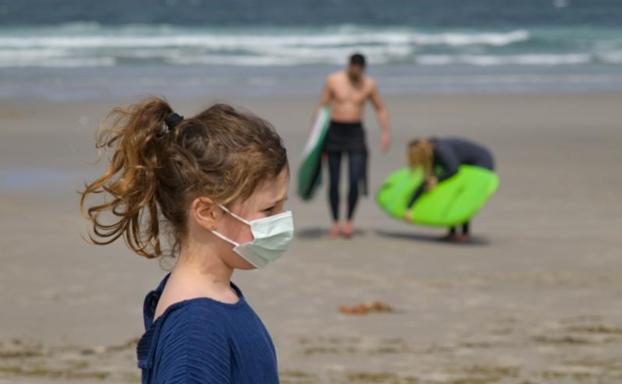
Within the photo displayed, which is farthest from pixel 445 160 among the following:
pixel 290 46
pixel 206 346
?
pixel 290 46

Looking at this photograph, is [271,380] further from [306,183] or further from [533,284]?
[306,183]

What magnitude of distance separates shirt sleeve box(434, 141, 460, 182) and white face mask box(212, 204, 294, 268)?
28.2 ft

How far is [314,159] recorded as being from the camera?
11430 millimetres

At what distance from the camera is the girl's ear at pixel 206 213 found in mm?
2455

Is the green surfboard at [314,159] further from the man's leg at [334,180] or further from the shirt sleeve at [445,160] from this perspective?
the shirt sleeve at [445,160]

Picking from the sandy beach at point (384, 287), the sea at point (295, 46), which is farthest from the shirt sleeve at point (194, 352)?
the sea at point (295, 46)

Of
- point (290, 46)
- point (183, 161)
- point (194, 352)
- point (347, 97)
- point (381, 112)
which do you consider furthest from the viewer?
point (290, 46)

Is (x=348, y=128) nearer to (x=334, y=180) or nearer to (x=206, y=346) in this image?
(x=334, y=180)

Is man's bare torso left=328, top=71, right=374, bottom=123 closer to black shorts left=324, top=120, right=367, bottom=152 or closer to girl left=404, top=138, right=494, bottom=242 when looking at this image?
black shorts left=324, top=120, right=367, bottom=152

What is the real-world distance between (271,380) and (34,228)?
9347mm

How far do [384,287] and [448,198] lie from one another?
2.30 m

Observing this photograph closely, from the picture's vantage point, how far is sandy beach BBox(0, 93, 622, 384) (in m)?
6.77

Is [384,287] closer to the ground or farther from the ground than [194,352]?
closer to the ground

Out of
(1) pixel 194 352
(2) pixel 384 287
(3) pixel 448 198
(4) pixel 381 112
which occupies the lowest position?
(2) pixel 384 287
